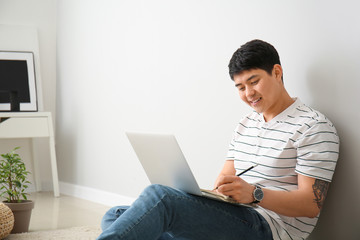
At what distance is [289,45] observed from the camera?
6.79 feet

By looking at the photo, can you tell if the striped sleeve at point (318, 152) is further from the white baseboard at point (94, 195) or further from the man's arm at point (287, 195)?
the white baseboard at point (94, 195)

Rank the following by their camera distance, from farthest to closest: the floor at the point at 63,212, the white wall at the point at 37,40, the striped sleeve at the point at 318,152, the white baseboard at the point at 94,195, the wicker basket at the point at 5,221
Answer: the white wall at the point at 37,40 → the white baseboard at the point at 94,195 → the floor at the point at 63,212 → the wicker basket at the point at 5,221 → the striped sleeve at the point at 318,152

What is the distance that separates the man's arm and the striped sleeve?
1.0 inches

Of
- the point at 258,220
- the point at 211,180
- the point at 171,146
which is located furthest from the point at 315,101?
the point at 211,180

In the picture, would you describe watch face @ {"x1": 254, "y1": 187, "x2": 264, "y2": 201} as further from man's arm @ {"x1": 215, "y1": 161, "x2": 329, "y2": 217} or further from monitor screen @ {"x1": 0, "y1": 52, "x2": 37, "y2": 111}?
monitor screen @ {"x1": 0, "y1": 52, "x2": 37, "y2": 111}

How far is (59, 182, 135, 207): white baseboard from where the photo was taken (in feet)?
11.5

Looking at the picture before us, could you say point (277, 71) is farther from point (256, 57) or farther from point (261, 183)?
point (261, 183)

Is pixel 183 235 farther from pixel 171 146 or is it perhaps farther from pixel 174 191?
pixel 171 146

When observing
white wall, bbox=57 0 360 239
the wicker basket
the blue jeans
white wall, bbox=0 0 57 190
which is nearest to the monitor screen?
white wall, bbox=0 0 57 190

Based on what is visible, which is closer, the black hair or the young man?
the young man

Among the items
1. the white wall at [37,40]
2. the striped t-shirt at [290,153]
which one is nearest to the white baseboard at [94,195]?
the white wall at [37,40]

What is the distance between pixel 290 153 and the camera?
68.4 inches

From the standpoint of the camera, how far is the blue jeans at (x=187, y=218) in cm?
148

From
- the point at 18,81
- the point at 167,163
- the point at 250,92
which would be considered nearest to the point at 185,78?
the point at 250,92
